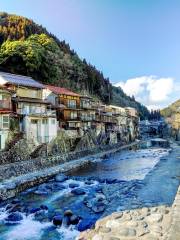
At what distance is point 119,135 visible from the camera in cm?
8281

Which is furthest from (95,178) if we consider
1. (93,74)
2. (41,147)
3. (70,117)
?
(93,74)

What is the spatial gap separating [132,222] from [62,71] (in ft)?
225

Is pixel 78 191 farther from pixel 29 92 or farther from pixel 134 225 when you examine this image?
pixel 29 92

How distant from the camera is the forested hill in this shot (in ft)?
192

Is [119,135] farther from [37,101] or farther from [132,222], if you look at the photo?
[132,222]

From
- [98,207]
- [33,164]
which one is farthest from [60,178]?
[98,207]

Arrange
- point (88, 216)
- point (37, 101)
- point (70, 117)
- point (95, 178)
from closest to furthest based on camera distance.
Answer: point (88, 216) < point (95, 178) < point (37, 101) < point (70, 117)

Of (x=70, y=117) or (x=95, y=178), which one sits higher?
(x=70, y=117)

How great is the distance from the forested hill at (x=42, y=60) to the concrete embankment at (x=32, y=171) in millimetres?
23628

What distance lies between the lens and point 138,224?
43.4 feet

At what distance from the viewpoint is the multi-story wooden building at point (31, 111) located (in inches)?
1503

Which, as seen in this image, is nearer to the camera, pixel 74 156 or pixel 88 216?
pixel 88 216

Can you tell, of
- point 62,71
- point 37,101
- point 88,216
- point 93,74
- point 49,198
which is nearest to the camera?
point 88,216

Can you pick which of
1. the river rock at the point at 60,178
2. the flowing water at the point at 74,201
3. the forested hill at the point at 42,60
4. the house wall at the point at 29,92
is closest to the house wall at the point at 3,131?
the river rock at the point at 60,178
